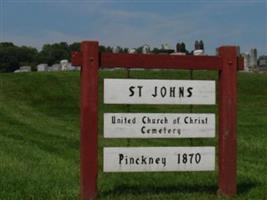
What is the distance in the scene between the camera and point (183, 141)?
1483 cm

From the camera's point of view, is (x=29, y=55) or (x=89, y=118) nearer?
(x=89, y=118)

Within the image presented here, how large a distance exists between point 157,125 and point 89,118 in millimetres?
820

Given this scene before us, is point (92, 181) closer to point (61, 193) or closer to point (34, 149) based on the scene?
point (61, 193)

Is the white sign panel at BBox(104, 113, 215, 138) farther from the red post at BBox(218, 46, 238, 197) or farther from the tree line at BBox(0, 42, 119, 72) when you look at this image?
the tree line at BBox(0, 42, 119, 72)

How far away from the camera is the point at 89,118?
276 inches

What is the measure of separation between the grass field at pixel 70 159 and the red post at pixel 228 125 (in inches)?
7.9

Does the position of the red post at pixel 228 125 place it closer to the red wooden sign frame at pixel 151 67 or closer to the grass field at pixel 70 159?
the red wooden sign frame at pixel 151 67

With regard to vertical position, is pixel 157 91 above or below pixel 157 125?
above

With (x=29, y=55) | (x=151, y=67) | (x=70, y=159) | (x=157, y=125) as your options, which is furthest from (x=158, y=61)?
(x=29, y=55)

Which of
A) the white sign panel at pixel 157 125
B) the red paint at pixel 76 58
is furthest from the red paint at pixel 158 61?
the white sign panel at pixel 157 125

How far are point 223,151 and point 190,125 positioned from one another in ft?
1.61

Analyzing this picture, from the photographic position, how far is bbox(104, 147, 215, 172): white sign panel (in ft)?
23.6

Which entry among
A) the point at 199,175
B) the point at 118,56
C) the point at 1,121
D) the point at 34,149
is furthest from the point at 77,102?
the point at 118,56

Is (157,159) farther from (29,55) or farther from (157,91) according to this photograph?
(29,55)
